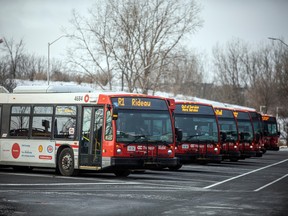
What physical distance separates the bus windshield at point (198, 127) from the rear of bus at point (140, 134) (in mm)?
7091

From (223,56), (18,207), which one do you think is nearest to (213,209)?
(18,207)

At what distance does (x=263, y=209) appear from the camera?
14383 millimetres

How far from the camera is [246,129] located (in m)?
40.3

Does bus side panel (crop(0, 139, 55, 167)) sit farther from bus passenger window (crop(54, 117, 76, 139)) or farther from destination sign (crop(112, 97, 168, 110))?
destination sign (crop(112, 97, 168, 110))

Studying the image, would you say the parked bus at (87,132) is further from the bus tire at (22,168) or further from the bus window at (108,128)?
the bus tire at (22,168)

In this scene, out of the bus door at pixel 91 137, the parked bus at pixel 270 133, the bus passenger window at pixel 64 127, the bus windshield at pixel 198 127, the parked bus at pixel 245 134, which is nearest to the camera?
the bus door at pixel 91 137

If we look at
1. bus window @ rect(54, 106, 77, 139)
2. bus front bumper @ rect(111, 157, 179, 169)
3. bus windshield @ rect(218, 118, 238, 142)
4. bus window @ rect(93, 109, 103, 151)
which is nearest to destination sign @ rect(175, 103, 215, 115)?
bus windshield @ rect(218, 118, 238, 142)

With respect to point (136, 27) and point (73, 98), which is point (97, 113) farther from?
point (136, 27)

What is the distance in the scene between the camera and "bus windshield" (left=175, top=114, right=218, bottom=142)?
3144 cm

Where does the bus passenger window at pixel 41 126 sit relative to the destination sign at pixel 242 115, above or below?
below

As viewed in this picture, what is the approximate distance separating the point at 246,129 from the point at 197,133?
30.5 feet

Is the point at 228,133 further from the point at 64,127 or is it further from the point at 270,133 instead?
the point at 270,133

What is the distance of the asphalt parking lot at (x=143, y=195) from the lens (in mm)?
13984

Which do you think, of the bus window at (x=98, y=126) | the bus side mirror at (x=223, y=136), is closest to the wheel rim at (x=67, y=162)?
the bus window at (x=98, y=126)
